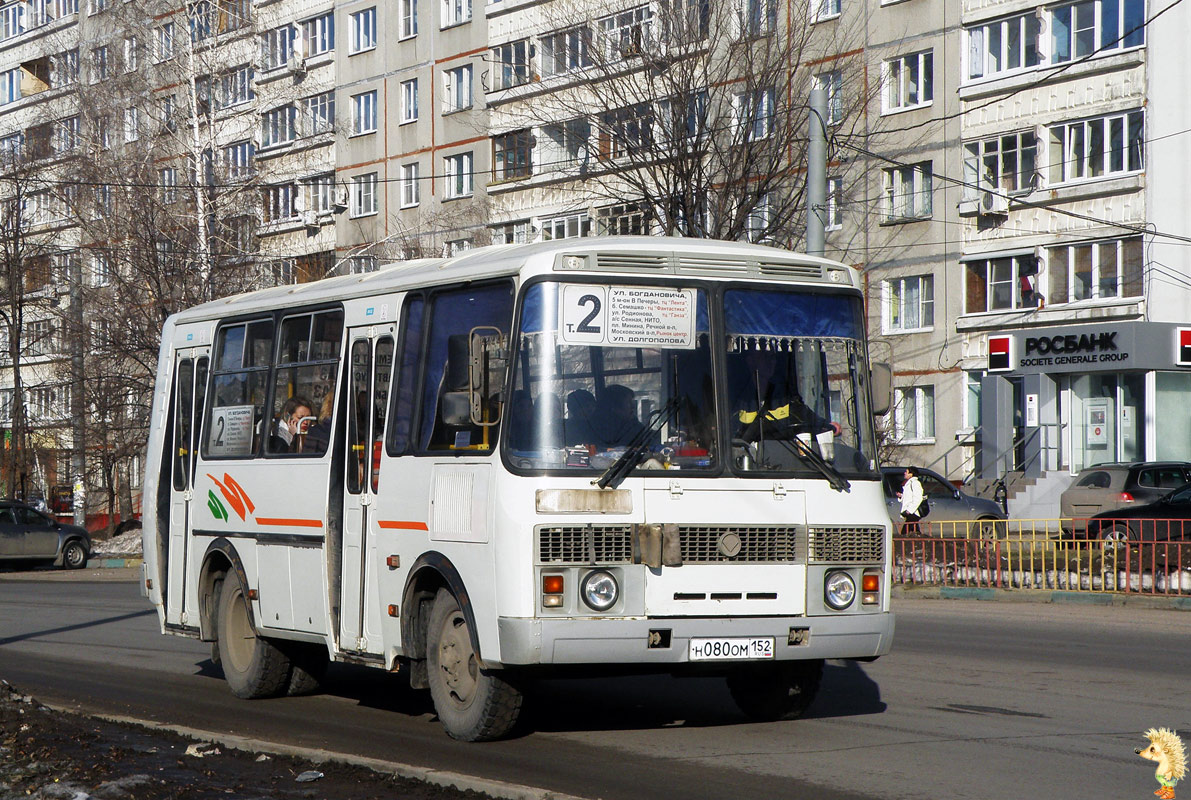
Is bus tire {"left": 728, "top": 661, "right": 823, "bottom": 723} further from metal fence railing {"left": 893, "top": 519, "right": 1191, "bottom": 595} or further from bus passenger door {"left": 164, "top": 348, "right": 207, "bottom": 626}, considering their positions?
metal fence railing {"left": 893, "top": 519, "right": 1191, "bottom": 595}

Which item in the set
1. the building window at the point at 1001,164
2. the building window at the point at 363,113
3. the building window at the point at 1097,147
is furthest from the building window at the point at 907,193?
the building window at the point at 363,113

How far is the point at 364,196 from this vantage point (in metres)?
61.1

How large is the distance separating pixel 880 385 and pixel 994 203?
115 feet

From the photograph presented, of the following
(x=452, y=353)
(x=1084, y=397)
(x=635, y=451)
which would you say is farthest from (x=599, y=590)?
(x=1084, y=397)

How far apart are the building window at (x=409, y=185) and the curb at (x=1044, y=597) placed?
124 feet

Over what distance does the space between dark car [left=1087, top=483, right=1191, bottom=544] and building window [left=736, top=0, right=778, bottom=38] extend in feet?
36.7

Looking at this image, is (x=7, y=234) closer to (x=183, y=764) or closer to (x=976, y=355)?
(x=976, y=355)

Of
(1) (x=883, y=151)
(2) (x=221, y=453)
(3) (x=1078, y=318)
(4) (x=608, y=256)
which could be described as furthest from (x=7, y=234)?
(4) (x=608, y=256)

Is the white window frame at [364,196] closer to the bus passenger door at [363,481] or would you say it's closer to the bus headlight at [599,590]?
the bus passenger door at [363,481]

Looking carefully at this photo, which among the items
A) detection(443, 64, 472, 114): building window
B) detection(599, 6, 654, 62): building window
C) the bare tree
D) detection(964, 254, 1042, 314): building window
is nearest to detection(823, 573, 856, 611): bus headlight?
the bare tree

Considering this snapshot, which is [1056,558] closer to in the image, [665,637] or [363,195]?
[665,637]

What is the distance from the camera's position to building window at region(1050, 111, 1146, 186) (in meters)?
40.7

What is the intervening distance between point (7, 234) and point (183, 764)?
144ft

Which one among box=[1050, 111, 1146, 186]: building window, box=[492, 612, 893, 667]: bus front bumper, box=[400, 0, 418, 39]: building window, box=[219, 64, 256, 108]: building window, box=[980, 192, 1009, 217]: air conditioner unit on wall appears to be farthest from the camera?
box=[400, 0, 418, 39]: building window
